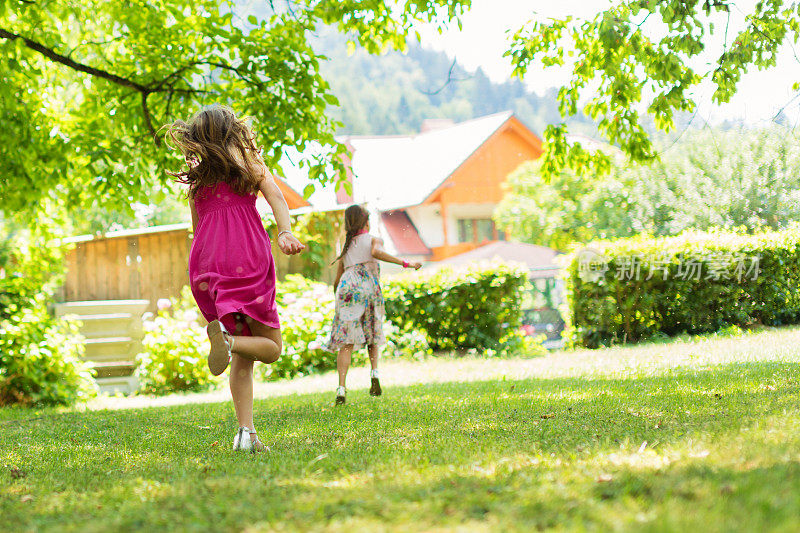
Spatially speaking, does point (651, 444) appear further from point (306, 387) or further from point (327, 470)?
point (306, 387)

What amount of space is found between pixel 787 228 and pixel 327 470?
34.2 feet


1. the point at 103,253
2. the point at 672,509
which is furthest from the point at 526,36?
the point at 103,253

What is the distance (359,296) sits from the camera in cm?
Result: 602

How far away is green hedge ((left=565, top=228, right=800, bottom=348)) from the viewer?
10047mm

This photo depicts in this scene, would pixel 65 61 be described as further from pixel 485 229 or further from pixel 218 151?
pixel 485 229

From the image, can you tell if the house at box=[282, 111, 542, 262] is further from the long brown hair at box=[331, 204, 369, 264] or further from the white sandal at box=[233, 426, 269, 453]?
the white sandal at box=[233, 426, 269, 453]

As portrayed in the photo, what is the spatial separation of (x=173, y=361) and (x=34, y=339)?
187cm

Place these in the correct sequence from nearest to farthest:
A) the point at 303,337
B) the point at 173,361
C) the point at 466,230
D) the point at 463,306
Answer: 1. the point at 173,361
2. the point at 303,337
3. the point at 463,306
4. the point at 466,230

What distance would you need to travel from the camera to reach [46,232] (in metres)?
8.62

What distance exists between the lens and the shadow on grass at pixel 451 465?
6.71ft

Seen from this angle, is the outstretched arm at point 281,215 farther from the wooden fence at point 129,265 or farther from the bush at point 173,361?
the wooden fence at point 129,265

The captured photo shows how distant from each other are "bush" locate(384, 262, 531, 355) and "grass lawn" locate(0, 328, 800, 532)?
449cm

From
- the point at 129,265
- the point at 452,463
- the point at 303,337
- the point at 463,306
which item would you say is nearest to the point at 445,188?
the point at 463,306

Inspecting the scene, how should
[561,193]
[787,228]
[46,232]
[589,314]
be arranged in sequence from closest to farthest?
[46,232] → [589,314] → [787,228] → [561,193]
